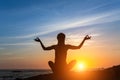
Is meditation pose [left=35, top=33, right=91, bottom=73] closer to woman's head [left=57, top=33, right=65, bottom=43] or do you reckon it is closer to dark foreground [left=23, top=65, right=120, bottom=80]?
woman's head [left=57, top=33, right=65, bottom=43]

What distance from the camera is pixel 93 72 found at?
13.6 meters

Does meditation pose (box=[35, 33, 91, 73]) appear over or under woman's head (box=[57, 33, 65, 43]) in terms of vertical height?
under

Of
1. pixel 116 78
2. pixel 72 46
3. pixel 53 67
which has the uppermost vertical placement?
pixel 72 46

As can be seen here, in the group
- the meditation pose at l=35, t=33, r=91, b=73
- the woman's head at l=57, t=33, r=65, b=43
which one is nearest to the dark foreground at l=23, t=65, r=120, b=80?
the meditation pose at l=35, t=33, r=91, b=73

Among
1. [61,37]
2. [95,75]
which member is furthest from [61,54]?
[95,75]

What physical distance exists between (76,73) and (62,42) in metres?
1.81

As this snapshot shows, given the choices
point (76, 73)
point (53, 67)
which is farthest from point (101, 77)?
point (53, 67)

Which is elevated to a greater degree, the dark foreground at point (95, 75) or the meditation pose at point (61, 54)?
the meditation pose at point (61, 54)

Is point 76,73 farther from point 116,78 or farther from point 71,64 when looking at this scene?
point 116,78

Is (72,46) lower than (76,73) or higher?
higher

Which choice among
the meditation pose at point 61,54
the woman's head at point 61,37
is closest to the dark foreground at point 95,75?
the meditation pose at point 61,54

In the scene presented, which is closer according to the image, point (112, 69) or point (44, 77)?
point (112, 69)

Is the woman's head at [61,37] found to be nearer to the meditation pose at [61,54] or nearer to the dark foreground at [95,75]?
the meditation pose at [61,54]

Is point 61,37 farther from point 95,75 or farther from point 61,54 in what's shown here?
point 95,75
